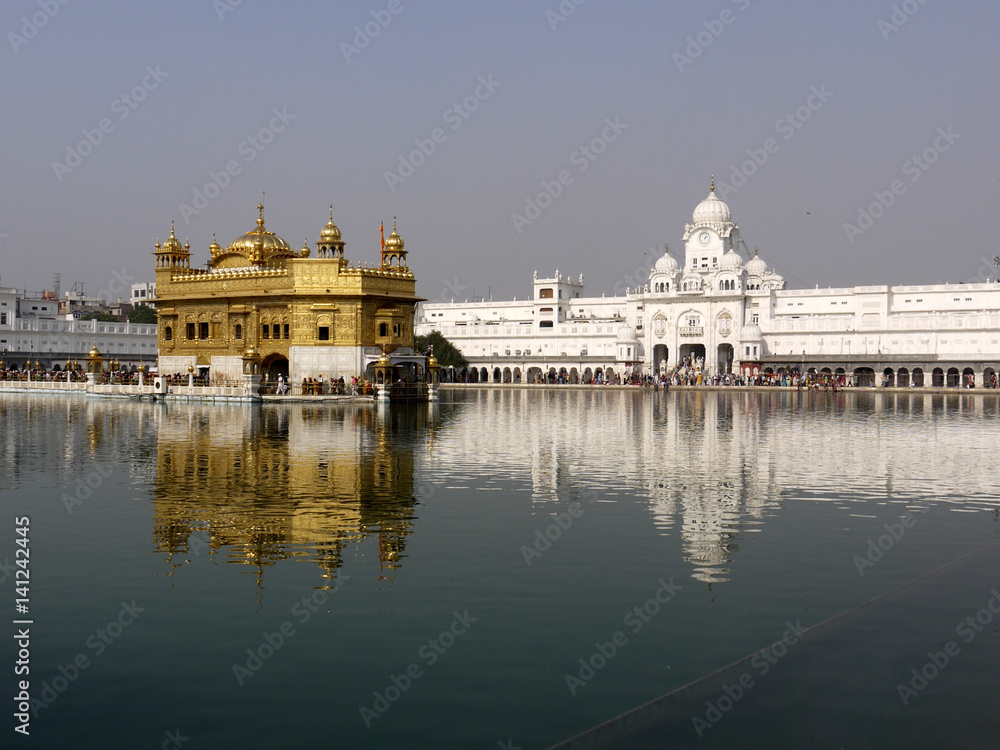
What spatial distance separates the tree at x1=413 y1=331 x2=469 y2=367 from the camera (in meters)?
84.1

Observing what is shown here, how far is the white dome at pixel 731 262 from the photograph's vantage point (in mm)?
85312

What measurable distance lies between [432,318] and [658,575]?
9657 cm

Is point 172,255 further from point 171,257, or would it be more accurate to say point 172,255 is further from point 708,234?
point 708,234

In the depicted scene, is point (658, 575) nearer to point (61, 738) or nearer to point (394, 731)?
point (394, 731)

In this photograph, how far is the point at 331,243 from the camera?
157 ft

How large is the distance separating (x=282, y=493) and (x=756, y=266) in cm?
8346

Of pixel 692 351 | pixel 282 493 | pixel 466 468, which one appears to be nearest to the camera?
pixel 282 493

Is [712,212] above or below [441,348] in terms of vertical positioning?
above

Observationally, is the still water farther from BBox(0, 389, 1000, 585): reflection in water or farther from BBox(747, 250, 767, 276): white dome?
BBox(747, 250, 767, 276): white dome

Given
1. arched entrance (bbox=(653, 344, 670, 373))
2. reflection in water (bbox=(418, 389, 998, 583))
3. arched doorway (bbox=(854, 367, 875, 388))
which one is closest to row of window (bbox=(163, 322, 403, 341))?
reflection in water (bbox=(418, 389, 998, 583))

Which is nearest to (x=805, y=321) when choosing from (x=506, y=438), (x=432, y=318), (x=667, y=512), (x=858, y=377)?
(x=858, y=377)

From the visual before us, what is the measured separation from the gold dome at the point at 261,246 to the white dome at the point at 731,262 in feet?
145

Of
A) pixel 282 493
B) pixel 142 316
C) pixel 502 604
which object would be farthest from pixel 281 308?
pixel 142 316

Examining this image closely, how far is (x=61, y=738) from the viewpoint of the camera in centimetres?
602
